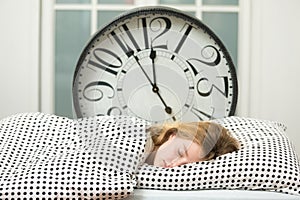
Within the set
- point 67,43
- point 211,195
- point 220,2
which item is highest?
point 220,2

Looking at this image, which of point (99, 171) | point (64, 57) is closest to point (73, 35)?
point (64, 57)

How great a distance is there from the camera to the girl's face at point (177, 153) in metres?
1.18

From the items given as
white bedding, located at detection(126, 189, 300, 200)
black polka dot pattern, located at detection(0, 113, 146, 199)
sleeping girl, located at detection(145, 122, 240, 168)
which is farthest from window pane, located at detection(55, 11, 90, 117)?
white bedding, located at detection(126, 189, 300, 200)

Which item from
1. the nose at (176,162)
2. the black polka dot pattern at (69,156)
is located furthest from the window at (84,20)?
the nose at (176,162)

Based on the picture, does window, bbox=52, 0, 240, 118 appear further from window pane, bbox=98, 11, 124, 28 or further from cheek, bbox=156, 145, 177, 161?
cheek, bbox=156, 145, 177, 161

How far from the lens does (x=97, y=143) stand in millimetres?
1180

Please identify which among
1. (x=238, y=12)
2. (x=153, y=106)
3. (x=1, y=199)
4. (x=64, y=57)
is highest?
(x=238, y=12)

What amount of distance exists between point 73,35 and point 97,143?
61cm

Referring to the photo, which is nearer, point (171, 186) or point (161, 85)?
point (171, 186)

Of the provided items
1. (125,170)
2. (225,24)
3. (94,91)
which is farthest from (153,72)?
(225,24)

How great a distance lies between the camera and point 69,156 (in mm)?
1114

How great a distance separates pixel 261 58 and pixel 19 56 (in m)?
0.76

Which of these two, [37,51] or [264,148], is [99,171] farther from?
[37,51]

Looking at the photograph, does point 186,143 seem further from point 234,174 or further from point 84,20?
point 84,20
